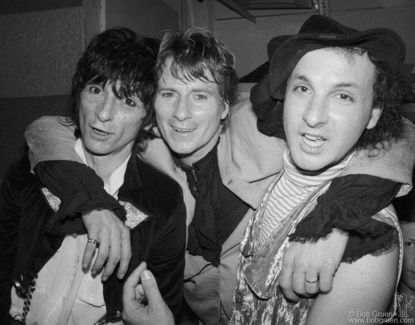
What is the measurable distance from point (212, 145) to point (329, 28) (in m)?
→ 0.70

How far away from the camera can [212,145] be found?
1571mm

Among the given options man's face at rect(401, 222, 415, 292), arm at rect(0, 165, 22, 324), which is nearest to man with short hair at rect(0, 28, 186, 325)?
arm at rect(0, 165, 22, 324)

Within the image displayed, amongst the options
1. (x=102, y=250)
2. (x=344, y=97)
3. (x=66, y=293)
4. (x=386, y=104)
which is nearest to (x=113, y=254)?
(x=102, y=250)

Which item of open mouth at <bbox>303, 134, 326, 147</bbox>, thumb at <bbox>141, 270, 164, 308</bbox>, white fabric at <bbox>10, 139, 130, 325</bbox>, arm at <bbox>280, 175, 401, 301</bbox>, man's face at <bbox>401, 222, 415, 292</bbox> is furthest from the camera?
man's face at <bbox>401, 222, 415, 292</bbox>

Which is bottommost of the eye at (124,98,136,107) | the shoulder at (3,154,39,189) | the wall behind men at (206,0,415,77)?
the shoulder at (3,154,39,189)

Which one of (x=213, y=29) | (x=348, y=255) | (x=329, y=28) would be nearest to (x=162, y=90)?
(x=329, y=28)

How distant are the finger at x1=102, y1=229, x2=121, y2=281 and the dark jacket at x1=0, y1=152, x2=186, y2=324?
0.76ft

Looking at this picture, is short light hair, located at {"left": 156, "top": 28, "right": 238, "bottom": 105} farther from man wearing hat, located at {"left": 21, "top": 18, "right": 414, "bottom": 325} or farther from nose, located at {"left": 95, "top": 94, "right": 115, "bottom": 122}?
nose, located at {"left": 95, "top": 94, "right": 115, "bottom": 122}

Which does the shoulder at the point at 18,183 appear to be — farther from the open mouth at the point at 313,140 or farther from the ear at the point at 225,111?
the open mouth at the point at 313,140

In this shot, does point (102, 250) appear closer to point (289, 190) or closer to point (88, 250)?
point (88, 250)

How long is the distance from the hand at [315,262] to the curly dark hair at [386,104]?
360 mm

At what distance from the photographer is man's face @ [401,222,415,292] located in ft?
5.77

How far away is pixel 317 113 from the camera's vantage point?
1.01 meters

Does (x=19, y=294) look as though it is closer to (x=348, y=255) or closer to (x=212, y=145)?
(x=212, y=145)
